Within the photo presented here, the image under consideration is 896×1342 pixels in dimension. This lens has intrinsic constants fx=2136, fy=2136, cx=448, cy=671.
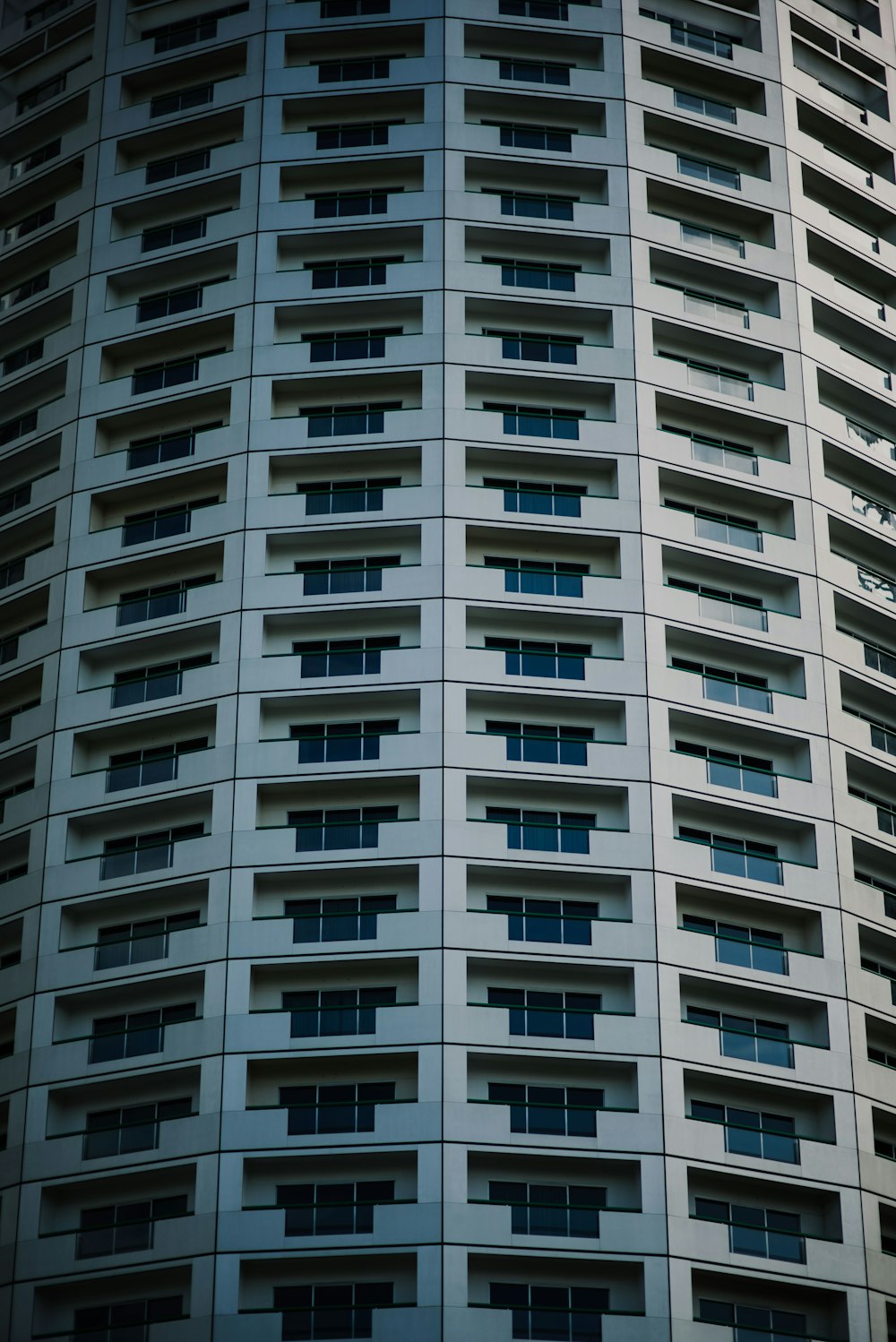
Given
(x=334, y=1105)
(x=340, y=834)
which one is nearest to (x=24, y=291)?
(x=340, y=834)

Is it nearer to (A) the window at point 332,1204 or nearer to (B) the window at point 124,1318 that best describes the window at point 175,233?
(A) the window at point 332,1204

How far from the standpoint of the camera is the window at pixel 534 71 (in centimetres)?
7194

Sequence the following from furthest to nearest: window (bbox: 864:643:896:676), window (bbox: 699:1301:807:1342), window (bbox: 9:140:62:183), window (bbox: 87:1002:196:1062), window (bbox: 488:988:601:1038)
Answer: window (bbox: 9:140:62:183)
window (bbox: 864:643:896:676)
window (bbox: 87:1002:196:1062)
window (bbox: 488:988:601:1038)
window (bbox: 699:1301:807:1342)

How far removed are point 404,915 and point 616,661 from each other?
1018cm

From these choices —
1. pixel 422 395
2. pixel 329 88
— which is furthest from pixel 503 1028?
pixel 329 88

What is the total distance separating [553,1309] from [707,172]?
3790cm

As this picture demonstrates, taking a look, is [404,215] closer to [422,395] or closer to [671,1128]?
[422,395]

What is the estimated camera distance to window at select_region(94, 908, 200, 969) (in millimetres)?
60719

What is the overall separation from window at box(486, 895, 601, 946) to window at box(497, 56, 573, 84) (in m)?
28.4

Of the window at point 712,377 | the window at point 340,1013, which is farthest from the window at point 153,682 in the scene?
the window at point 712,377

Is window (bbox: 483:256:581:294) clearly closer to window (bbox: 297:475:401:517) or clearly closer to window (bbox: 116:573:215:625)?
window (bbox: 297:475:401:517)

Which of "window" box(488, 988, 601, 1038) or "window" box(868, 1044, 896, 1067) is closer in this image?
"window" box(488, 988, 601, 1038)

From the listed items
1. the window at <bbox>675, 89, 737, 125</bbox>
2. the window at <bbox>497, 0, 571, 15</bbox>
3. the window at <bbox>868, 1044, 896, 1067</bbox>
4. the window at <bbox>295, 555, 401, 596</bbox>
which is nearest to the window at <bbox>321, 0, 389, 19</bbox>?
the window at <bbox>497, 0, 571, 15</bbox>

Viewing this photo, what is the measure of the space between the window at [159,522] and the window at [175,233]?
364 inches
